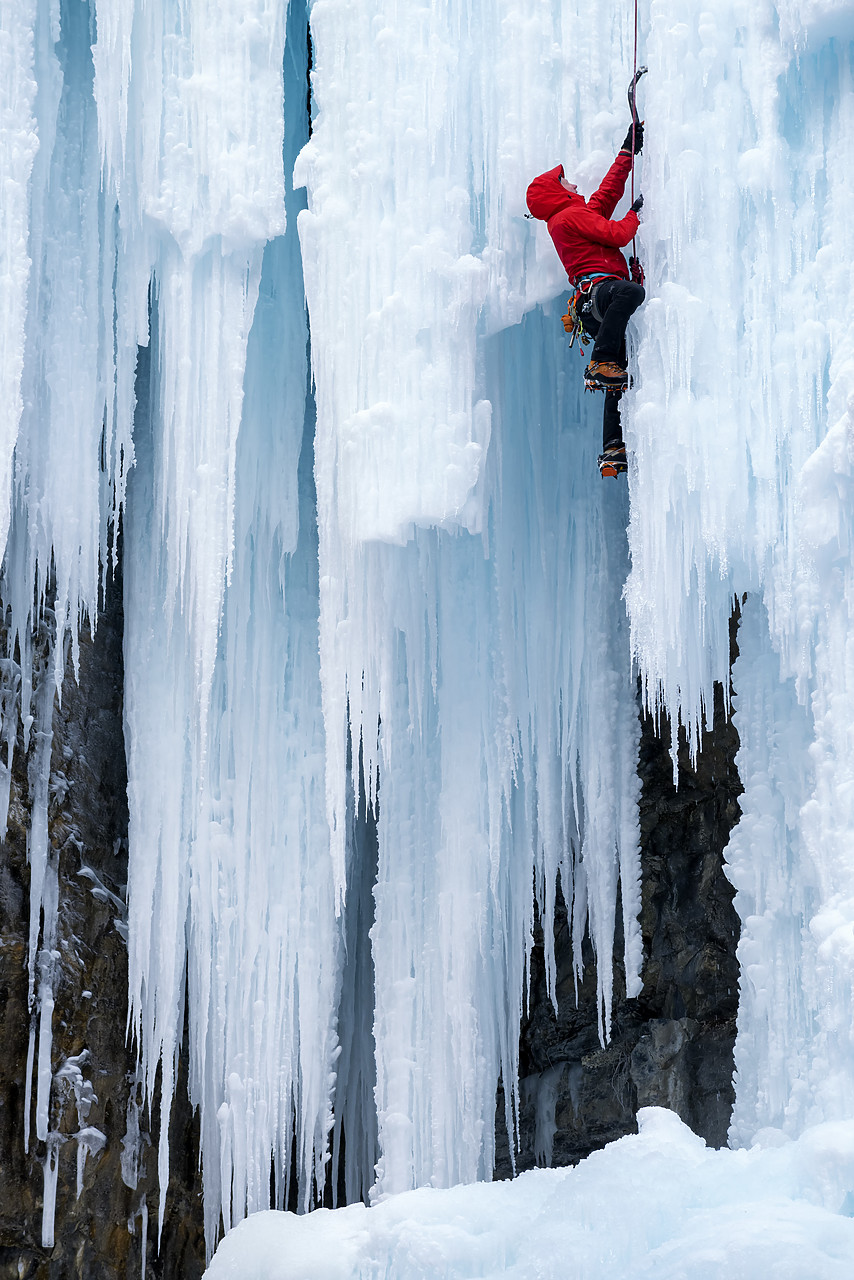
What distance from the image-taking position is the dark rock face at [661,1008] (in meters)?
7.83

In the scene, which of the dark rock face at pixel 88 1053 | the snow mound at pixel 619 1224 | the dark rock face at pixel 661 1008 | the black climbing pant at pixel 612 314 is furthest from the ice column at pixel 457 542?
the snow mound at pixel 619 1224

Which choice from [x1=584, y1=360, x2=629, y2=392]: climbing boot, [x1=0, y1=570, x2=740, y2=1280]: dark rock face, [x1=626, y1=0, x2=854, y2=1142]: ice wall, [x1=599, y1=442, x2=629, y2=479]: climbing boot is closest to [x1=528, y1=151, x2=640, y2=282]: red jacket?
[x1=626, y1=0, x2=854, y2=1142]: ice wall

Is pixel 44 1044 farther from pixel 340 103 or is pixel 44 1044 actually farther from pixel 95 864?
pixel 340 103

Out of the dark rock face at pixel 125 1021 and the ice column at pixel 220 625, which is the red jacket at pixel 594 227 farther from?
the dark rock face at pixel 125 1021

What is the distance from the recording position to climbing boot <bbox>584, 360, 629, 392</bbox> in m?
5.53

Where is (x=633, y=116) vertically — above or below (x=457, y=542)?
above

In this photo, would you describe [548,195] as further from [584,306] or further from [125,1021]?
[125,1021]

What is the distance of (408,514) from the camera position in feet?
19.0

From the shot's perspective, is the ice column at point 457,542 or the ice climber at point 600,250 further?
the ice column at point 457,542

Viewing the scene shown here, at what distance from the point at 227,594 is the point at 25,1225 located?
126 inches

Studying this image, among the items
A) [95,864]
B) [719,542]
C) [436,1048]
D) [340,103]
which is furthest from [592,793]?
[340,103]

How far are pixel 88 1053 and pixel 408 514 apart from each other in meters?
3.34

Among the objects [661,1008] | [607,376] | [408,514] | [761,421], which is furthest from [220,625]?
[661,1008]

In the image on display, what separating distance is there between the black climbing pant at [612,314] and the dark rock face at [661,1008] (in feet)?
9.48
